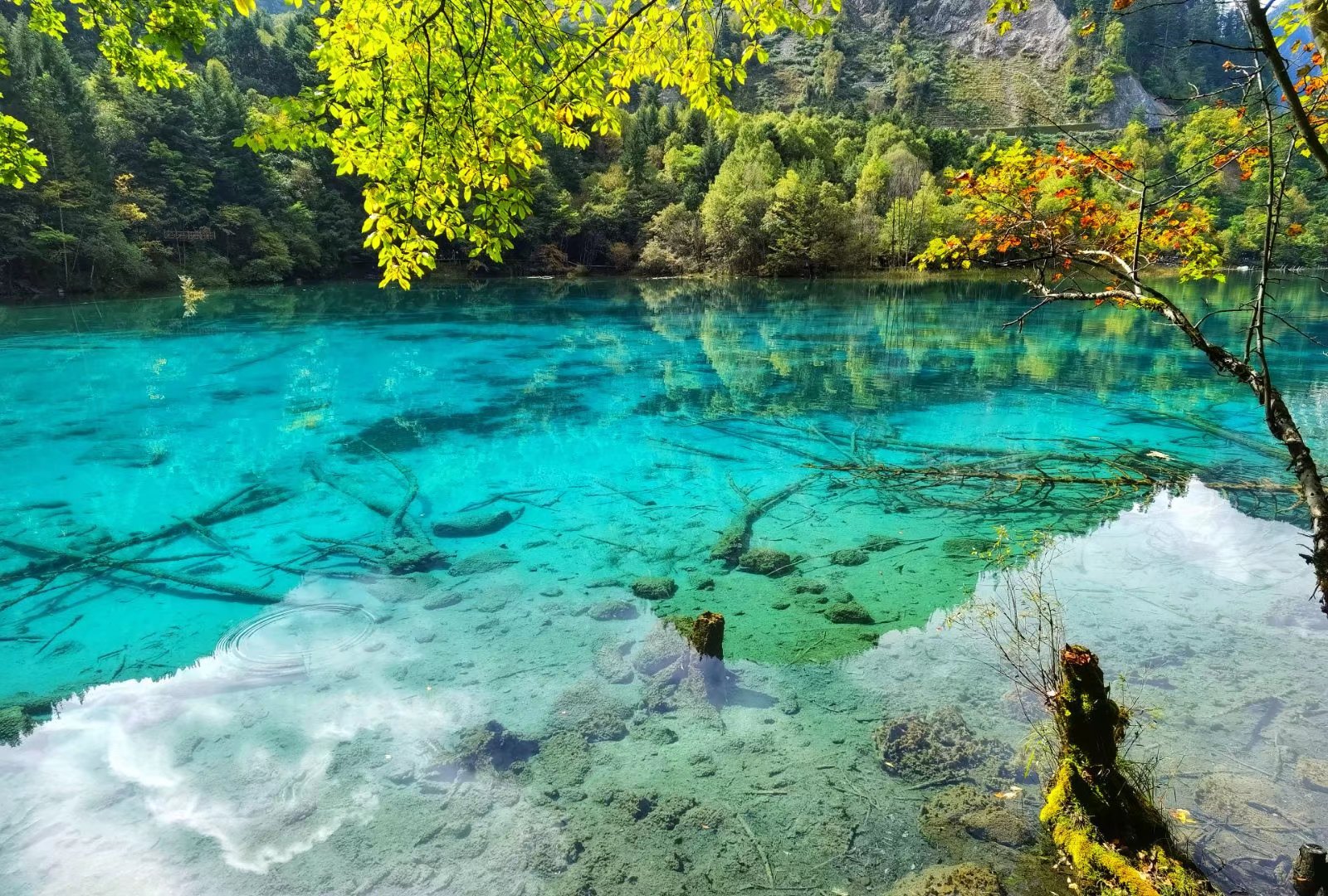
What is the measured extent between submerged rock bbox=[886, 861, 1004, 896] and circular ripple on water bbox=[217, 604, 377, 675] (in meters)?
4.99

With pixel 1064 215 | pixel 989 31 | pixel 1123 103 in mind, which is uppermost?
pixel 989 31

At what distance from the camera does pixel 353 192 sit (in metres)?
66.7

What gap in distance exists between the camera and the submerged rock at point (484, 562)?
Result: 8.31 metres

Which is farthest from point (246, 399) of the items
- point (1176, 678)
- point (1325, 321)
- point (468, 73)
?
point (1325, 321)

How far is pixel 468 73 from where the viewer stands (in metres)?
4.10

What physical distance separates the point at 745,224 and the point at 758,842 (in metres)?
64.9

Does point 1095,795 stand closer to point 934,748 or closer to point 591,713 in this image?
point 934,748

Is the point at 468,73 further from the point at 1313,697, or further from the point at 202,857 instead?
the point at 1313,697

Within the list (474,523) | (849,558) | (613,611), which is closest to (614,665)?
(613,611)

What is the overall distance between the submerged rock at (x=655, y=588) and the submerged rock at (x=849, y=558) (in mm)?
1943

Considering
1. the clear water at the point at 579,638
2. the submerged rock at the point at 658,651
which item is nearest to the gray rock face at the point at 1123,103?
the clear water at the point at 579,638

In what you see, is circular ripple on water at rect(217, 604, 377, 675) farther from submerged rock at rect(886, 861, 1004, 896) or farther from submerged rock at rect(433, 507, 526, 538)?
submerged rock at rect(886, 861, 1004, 896)

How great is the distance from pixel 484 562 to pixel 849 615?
419 centimetres

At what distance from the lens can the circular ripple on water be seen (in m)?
6.46
